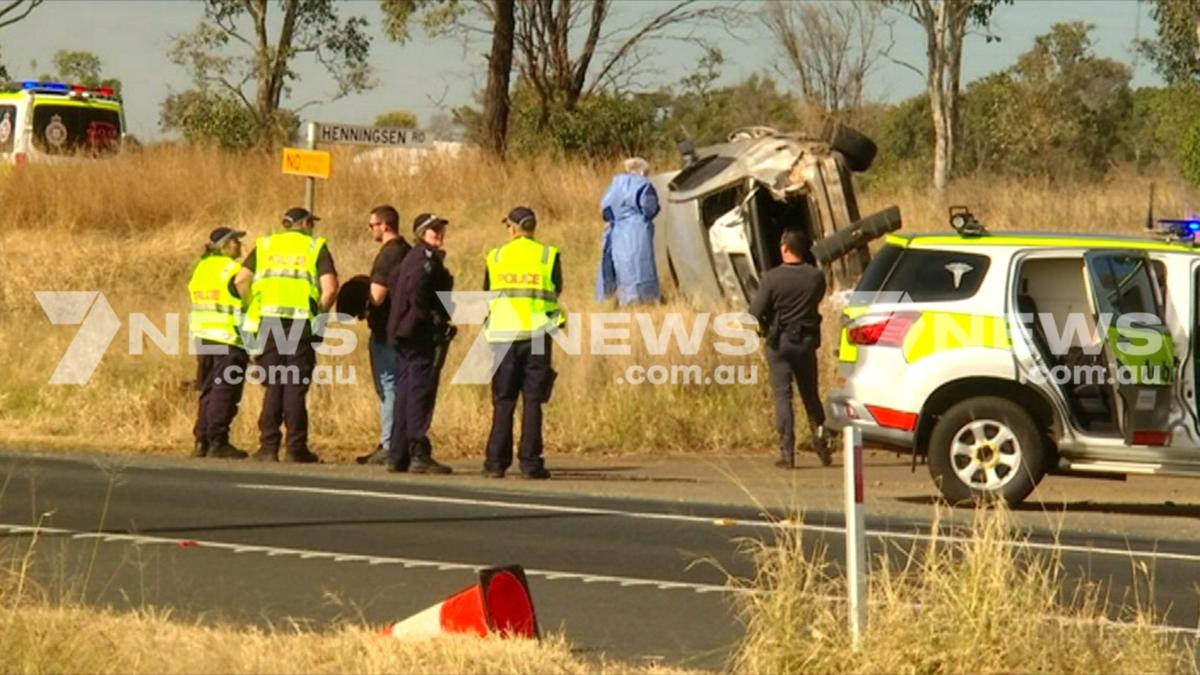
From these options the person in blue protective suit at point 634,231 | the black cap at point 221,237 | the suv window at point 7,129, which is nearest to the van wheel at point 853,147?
the person in blue protective suit at point 634,231

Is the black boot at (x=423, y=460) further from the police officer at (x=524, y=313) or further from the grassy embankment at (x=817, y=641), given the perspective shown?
the grassy embankment at (x=817, y=641)

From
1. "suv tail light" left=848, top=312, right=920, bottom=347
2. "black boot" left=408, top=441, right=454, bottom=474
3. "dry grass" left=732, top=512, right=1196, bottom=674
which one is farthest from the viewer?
"black boot" left=408, top=441, right=454, bottom=474

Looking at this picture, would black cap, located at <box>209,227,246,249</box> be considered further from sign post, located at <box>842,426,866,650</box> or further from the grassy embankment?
sign post, located at <box>842,426,866,650</box>

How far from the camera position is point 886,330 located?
1478cm

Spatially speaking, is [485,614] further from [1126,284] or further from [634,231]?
[634,231]

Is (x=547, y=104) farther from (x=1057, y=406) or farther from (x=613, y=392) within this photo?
(x=1057, y=406)

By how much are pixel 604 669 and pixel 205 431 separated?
10.0 metres

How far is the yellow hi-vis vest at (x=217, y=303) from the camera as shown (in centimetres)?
1761

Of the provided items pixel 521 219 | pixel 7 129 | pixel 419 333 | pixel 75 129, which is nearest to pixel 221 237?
pixel 419 333

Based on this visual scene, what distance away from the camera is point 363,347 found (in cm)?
2217

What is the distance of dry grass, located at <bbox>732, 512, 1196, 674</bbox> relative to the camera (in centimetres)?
768

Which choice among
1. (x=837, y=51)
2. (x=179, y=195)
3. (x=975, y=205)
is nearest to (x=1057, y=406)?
(x=975, y=205)

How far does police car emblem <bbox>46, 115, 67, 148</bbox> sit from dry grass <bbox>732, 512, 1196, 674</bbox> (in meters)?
28.2

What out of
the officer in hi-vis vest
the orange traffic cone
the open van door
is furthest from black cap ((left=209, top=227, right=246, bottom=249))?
the orange traffic cone
